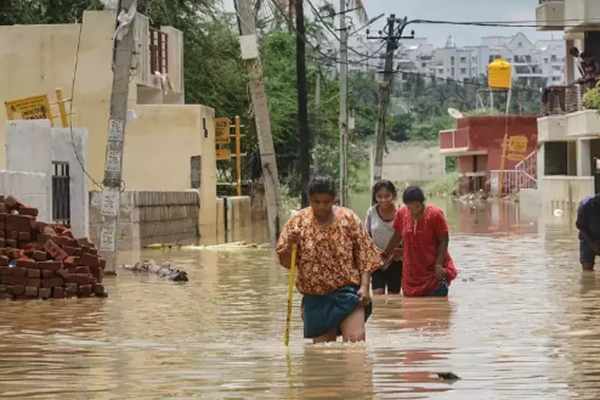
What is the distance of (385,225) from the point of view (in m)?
15.4

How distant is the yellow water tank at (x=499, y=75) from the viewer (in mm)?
89562

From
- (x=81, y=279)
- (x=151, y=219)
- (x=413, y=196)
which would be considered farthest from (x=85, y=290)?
(x=151, y=219)

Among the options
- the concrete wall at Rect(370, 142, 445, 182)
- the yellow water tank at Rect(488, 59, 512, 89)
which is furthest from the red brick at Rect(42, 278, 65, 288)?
the concrete wall at Rect(370, 142, 445, 182)

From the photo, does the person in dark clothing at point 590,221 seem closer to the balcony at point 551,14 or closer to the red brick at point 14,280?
the red brick at point 14,280

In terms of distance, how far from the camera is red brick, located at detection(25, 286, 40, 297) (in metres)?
16.8

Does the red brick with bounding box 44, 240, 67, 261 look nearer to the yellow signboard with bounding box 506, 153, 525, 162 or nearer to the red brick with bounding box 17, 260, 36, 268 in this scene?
the red brick with bounding box 17, 260, 36, 268

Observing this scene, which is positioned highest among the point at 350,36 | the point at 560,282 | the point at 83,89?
the point at 350,36

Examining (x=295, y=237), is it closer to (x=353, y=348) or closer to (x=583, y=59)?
(x=353, y=348)

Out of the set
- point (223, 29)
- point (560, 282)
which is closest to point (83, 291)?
point (560, 282)

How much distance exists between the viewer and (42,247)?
17.1 metres

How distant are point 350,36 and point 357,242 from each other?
4520 cm

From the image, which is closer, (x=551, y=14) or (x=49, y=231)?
(x=49, y=231)

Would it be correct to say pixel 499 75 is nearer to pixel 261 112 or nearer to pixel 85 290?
pixel 261 112

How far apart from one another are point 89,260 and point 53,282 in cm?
64
